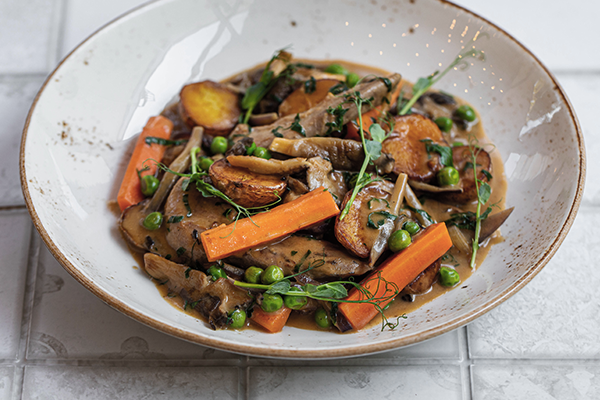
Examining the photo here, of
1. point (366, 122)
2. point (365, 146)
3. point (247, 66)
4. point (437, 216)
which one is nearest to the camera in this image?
point (365, 146)

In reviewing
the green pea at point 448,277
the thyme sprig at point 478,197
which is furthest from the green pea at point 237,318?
the thyme sprig at point 478,197

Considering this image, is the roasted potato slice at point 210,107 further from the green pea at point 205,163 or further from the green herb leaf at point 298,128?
the green herb leaf at point 298,128

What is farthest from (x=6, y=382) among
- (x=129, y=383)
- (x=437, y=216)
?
(x=437, y=216)

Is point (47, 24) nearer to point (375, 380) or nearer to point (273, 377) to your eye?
point (273, 377)

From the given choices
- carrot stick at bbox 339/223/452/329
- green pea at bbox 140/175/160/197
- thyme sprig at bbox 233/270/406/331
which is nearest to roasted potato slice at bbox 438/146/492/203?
carrot stick at bbox 339/223/452/329

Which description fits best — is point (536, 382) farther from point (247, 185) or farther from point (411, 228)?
point (247, 185)

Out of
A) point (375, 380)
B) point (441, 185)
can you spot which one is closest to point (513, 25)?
point (441, 185)

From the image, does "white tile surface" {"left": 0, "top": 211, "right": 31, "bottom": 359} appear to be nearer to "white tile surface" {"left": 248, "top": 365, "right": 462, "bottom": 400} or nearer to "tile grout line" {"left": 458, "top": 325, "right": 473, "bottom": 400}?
"white tile surface" {"left": 248, "top": 365, "right": 462, "bottom": 400}
